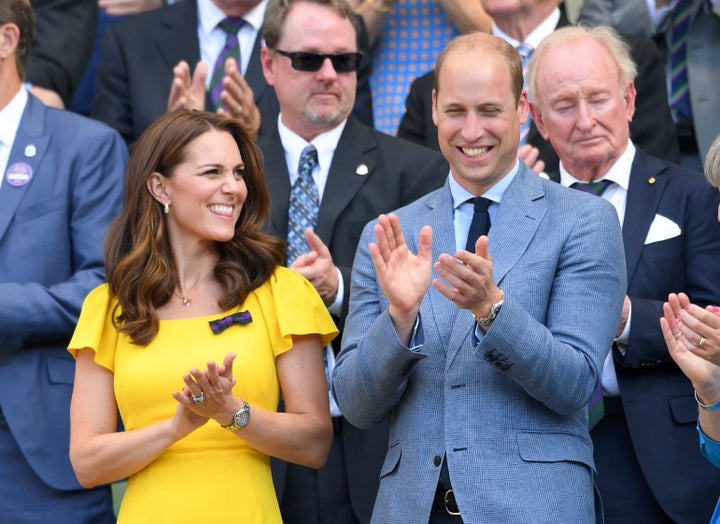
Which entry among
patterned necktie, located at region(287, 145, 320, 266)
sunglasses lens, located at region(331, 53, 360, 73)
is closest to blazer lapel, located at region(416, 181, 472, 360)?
patterned necktie, located at region(287, 145, 320, 266)

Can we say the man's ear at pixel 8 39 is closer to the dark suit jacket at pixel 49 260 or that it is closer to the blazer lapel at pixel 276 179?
the dark suit jacket at pixel 49 260

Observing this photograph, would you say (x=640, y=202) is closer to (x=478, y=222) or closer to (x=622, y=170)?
(x=622, y=170)

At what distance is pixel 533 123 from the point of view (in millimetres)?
5754

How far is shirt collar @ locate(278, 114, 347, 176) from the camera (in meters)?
5.34

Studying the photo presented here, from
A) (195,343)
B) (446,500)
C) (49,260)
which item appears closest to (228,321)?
(195,343)

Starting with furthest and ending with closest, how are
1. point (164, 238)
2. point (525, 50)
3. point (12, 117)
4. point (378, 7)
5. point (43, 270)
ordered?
1. point (378, 7)
2. point (525, 50)
3. point (12, 117)
4. point (43, 270)
5. point (164, 238)

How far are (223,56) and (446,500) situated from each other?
3.11m

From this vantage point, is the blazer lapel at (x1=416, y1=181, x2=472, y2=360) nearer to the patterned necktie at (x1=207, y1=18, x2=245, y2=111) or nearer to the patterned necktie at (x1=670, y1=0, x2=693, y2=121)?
the patterned necktie at (x1=207, y1=18, x2=245, y2=111)

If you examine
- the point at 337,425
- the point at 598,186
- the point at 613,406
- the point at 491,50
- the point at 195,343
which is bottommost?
the point at 337,425

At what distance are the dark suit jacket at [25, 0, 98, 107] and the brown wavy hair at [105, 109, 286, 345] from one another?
2223 mm

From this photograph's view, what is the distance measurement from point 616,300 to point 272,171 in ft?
6.05

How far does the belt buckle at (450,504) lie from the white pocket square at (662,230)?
1.43 m

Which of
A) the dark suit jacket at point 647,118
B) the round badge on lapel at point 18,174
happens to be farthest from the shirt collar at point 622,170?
the round badge on lapel at point 18,174

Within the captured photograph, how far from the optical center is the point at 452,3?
6520 mm
